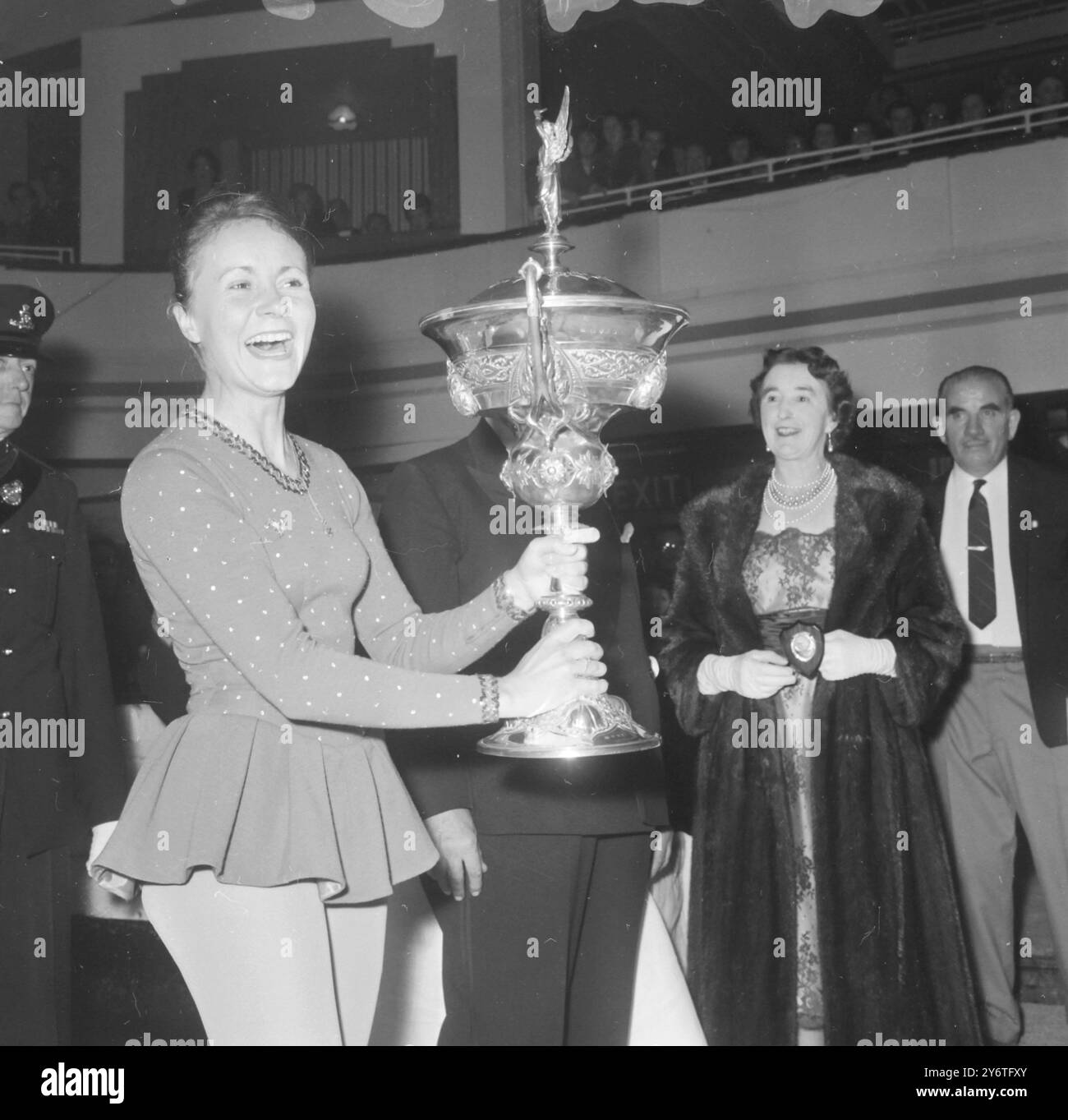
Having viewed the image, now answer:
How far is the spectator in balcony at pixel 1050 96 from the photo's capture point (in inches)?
222

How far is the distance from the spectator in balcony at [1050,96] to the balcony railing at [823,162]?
0.01m

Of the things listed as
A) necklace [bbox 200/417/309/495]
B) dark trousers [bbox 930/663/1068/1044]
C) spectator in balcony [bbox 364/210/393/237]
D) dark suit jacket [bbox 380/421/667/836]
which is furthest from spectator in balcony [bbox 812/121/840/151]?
necklace [bbox 200/417/309/495]

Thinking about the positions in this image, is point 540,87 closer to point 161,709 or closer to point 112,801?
point 161,709

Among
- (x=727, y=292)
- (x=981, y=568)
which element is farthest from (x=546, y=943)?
(x=727, y=292)

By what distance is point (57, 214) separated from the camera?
7.76 m

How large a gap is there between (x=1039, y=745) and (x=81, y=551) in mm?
2164

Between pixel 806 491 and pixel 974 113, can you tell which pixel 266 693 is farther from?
pixel 974 113

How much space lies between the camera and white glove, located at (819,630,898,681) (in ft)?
8.09

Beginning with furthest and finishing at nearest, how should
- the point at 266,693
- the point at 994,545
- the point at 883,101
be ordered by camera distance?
the point at 883,101
the point at 994,545
the point at 266,693

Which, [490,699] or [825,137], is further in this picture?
[825,137]

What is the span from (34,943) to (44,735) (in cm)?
37

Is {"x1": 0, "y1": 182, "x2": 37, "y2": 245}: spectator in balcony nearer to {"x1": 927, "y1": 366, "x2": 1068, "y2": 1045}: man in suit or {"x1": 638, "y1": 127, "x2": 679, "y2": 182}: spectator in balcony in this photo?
{"x1": 638, "y1": 127, "x2": 679, "y2": 182}: spectator in balcony

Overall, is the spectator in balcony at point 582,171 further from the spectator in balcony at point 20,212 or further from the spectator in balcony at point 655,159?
the spectator in balcony at point 20,212

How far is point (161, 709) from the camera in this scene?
326 cm
